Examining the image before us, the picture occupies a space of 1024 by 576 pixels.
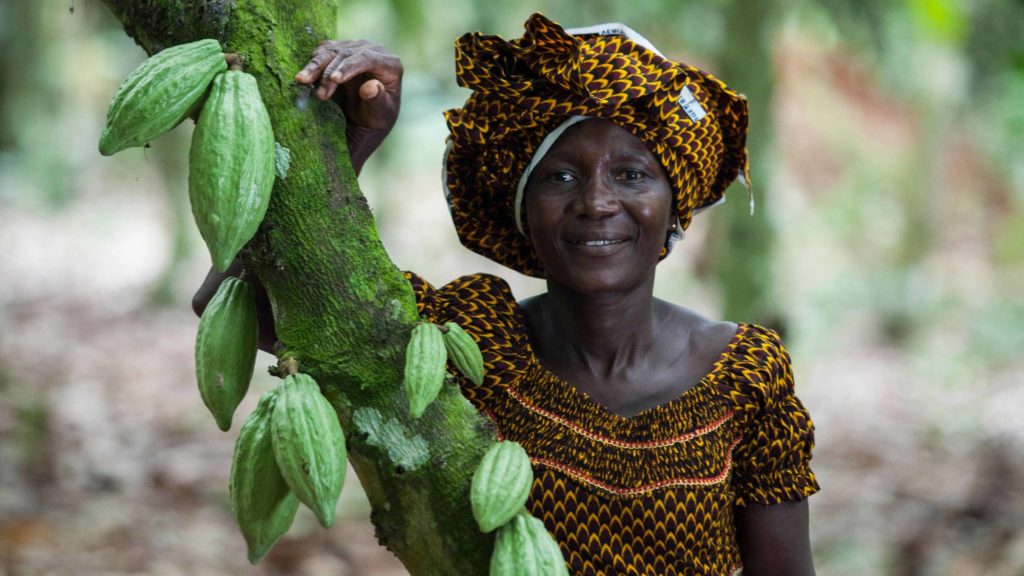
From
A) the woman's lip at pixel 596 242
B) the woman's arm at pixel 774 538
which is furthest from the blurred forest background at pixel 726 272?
the woman's lip at pixel 596 242

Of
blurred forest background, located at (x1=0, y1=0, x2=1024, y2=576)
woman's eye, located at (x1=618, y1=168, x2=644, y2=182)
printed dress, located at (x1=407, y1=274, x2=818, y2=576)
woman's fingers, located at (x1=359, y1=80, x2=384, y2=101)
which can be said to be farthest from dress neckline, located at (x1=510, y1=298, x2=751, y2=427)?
blurred forest background, located at (x1=0, y1=0, x2=1024, y2=576)

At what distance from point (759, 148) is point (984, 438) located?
7.69 ft

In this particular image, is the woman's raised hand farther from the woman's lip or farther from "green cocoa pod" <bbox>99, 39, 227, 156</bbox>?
the woman's lip

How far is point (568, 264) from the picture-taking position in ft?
5.32

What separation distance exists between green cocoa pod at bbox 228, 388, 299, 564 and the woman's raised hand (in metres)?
0.36

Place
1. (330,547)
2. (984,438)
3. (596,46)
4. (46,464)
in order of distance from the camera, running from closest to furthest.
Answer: (596,46)
(330,547)
(46,464)
(984,438)

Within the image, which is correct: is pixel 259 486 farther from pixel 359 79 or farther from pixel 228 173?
pixel 359 79

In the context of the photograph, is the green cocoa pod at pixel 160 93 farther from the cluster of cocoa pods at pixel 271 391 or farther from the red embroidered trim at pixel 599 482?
the red embroidered trim at pixel 599 482

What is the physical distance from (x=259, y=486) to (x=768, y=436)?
0.87m

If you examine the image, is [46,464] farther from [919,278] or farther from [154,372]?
[919,278]

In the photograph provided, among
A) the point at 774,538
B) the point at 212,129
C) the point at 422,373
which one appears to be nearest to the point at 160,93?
the point at 212,129

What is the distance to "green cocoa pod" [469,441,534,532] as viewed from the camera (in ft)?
3.72

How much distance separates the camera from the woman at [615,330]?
156 cm

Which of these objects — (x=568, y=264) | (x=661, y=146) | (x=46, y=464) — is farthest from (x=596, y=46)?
(x=46, y=464)
